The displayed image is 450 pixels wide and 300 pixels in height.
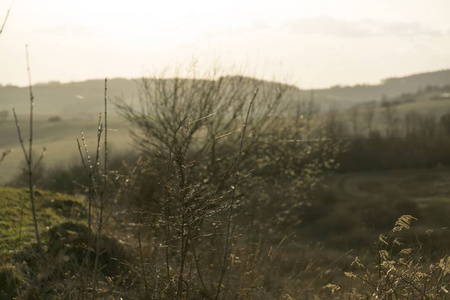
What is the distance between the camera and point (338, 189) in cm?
3209

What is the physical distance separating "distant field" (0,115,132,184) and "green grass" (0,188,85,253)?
2235cm

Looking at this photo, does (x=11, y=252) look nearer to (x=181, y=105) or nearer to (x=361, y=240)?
(x=181, y=105)

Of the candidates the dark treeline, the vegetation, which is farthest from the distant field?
the dark treeline

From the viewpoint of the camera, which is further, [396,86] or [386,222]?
[396,86]

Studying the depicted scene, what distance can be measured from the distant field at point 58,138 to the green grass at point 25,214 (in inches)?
880

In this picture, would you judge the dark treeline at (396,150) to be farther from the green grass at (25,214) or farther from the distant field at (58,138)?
the green grass at (25,214)

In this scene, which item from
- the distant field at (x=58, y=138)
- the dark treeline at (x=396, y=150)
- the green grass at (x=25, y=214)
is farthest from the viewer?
the distant field at (x=58, y=138)

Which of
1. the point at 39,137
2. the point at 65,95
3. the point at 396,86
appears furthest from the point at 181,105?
the point at 396,86

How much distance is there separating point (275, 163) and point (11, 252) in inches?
530

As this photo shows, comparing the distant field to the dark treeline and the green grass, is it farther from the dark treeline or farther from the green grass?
the green grass

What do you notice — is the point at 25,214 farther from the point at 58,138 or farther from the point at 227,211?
the point at 58,138

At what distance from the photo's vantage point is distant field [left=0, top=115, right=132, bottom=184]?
39056 mm

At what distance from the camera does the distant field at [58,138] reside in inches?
1538

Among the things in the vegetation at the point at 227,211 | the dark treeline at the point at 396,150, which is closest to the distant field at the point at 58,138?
the vegetation at the point at 227,211
